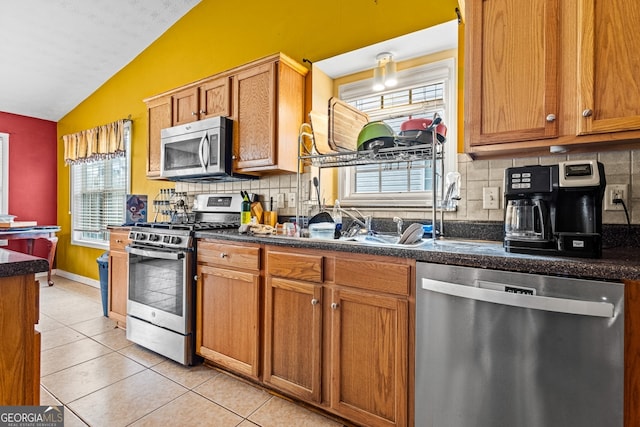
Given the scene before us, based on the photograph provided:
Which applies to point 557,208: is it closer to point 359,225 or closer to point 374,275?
point 374,275

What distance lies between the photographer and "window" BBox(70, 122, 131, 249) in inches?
165

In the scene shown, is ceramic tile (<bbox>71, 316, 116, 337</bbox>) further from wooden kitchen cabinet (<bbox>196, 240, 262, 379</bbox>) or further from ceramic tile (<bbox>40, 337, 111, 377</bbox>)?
wooden kitchen cabinet (<bbox>196, 240, 262, 379</bbox>)

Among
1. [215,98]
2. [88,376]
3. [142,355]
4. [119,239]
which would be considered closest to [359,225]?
[215,98]

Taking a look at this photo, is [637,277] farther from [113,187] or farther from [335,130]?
[113,187]

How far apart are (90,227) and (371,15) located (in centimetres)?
466

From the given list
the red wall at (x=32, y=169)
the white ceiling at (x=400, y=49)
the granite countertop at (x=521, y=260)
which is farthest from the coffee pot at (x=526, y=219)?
the red wall at (x=32, y=169)

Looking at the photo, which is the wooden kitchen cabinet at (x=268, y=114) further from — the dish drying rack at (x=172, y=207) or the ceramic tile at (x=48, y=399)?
the ceramic tile at (x=48, y=399)

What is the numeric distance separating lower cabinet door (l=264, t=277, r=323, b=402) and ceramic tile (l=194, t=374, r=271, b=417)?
0.45ft

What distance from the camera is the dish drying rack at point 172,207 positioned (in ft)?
10.5

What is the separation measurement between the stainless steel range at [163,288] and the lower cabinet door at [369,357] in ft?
3.68

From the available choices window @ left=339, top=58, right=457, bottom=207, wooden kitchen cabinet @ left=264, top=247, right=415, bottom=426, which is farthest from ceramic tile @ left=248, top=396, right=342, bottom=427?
window @ left=339, top=58, right=457, bottom=207

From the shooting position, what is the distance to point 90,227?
4.62m

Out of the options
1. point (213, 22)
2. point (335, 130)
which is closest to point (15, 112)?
point (213, 22)

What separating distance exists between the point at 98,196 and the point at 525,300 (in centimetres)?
514
